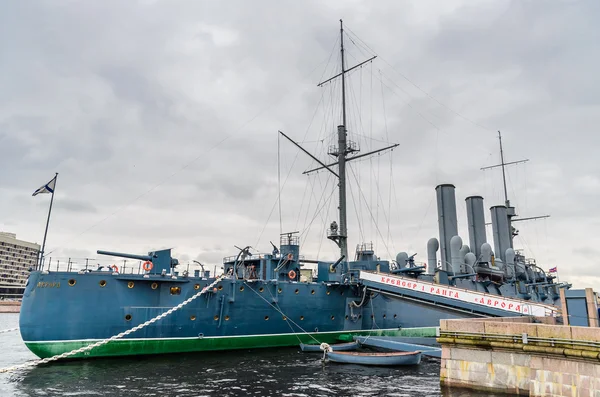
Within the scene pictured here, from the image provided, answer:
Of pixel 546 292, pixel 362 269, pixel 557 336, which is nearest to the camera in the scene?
pixel 557 336

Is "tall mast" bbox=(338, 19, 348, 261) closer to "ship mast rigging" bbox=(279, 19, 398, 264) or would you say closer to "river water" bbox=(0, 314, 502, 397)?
"ship mast rigging" bbox=(279, 19, 398, 264)

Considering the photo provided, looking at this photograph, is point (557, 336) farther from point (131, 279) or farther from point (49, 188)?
point (49, 188)

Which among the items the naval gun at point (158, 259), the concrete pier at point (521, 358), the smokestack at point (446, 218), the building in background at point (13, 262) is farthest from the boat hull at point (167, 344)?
the building in background at point (13, 262)

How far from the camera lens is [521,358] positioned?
13383 mm

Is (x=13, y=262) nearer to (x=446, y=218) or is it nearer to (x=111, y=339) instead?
(x=111, y=339)

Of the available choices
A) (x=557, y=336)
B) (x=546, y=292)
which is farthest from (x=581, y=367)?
(x=546, y=292)

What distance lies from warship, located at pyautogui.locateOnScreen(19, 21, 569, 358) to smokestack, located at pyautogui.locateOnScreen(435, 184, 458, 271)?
344cm

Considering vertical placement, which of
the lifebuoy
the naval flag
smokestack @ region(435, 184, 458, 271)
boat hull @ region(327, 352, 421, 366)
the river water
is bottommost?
the river water

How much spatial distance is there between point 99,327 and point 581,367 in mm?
21859

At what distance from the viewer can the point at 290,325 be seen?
27.5m

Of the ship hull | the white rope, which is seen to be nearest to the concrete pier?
the ship hull

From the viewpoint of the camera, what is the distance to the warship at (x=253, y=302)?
69.2 feet

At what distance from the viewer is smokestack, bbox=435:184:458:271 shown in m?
43.1

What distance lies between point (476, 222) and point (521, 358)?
37.5m
